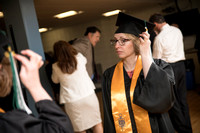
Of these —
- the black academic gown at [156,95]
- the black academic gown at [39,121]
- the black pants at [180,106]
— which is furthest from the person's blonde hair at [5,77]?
the black pants at [180,106]

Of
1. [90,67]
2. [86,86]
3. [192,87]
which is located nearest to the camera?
[86,86]

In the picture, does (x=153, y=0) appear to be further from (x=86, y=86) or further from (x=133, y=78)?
(x=133, y=78)

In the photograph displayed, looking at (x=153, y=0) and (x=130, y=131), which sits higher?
(x=153, y=0)

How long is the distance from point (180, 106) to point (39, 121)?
9.74 feet

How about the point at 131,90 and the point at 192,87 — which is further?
the point at 192,87

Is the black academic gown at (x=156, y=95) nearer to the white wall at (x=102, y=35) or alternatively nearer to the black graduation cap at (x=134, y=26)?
the black graduation cap at (x=134, y=26)

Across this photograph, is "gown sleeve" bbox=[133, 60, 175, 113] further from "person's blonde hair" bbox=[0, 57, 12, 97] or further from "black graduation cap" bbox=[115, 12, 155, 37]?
"person's blonde hair" bbox=[0, 57, 12, 97]

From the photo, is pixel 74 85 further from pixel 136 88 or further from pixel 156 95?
pixel 156 95

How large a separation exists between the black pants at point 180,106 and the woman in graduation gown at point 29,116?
2742mm

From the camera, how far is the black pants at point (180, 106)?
10.8 feet

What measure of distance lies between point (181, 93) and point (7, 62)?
3.03 meters

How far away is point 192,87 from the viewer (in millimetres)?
6137

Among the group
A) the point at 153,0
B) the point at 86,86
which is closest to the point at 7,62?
the point at 86,86

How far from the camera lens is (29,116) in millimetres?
970
